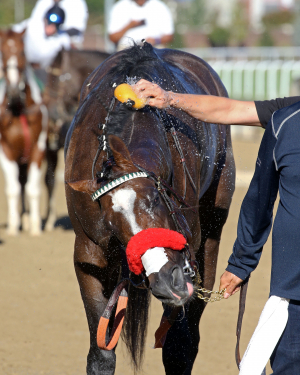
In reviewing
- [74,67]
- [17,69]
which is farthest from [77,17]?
[17,69]

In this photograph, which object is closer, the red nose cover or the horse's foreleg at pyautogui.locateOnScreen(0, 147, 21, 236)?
the red nose cover

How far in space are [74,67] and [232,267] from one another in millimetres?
5055

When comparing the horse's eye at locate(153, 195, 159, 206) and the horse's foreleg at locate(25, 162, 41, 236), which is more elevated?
the horse's eye at locate(153, 195, 159, 206)

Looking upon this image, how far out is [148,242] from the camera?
6.67ft

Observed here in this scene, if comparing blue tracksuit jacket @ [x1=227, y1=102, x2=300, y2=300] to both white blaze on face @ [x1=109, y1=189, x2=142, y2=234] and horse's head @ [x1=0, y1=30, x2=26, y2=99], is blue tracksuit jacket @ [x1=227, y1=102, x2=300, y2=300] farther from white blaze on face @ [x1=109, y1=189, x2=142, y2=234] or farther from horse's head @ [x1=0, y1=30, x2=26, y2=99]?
horse's head @ [x1=0, y1=30, x2=26, y2=99]

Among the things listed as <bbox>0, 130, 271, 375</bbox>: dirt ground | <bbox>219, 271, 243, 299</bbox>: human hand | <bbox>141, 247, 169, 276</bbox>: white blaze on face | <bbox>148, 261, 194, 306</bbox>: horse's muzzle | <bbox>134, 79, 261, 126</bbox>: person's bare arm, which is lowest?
<bbox>0, 130, 271, 375</bbox>: dirt ground

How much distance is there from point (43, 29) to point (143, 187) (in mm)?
6386

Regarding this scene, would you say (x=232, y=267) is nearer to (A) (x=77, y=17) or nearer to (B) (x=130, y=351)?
(B) (x=130, y=351)

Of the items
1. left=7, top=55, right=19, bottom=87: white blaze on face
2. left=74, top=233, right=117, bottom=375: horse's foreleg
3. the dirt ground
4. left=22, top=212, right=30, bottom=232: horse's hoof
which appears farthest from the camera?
left=22, top=212, right=30, bottom=232: horse's hoof

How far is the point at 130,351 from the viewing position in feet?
10.5

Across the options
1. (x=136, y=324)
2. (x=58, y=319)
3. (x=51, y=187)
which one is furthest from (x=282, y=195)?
(x=51, y=187)

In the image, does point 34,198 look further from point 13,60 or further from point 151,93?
point 151,93

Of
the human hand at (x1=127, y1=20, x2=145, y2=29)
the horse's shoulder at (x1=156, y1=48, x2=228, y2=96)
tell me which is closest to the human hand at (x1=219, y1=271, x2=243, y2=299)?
the horse's shoulder at (x1=156, y1=48, x2=228, y2=96)

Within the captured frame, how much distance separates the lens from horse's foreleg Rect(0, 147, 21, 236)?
6.75 m
